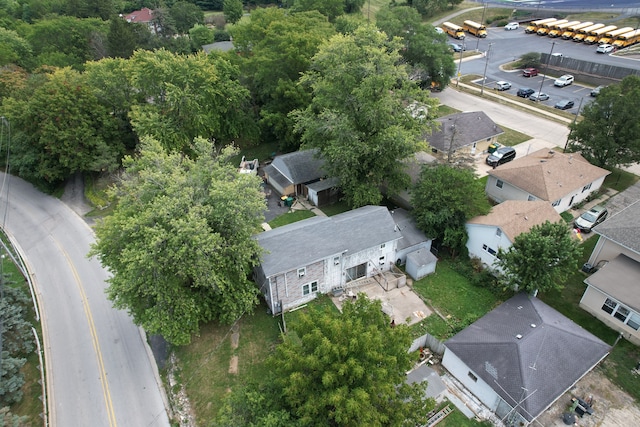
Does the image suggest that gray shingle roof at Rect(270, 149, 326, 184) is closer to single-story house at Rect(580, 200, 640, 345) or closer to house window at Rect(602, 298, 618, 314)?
single-story house at Rect(580, 200, 640, 345)

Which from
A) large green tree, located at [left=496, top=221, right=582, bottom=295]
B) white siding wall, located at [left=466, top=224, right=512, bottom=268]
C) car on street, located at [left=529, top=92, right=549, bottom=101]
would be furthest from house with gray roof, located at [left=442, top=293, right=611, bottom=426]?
car on street, located at [left=529, top=92, right=549, bottom=101]

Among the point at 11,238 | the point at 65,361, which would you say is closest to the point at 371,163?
the point at 65,361

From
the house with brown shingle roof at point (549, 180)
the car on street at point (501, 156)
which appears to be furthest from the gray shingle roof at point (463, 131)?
the house with brown shingle roof at point (549, 180)

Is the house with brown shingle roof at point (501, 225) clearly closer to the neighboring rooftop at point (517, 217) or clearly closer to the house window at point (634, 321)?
the neighboring rooftop at point (517, 217)

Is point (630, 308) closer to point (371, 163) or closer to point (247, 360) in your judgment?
point (371, 163)

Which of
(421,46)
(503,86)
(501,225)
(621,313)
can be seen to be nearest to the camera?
(621,313)

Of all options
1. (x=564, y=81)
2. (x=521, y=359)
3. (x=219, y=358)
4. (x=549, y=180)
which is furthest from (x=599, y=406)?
(x=564, y=81)

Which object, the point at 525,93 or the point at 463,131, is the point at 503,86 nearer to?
the point at 525,93
